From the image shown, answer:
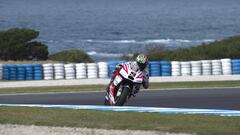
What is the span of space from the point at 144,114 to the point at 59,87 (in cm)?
1407

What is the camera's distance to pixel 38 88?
28.1m

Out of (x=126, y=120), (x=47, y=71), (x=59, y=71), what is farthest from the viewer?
(x=59, y=71)

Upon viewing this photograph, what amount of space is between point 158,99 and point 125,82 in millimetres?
5810

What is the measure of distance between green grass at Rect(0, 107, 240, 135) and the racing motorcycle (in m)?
1.39

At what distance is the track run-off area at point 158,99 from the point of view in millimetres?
19844

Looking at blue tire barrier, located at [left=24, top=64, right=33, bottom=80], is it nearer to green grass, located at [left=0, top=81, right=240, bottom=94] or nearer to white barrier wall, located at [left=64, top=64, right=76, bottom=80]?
white barrier wall, located at [left=64, top=64, right=76, bottom=80]

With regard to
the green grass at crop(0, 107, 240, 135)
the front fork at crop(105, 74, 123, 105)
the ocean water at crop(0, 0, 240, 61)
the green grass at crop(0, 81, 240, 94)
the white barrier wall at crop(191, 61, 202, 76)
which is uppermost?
the green grass at crop(0, 107, 240, 135)

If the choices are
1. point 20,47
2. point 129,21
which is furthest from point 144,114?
point 129,21

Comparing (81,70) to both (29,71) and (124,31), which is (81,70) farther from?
(124,31)

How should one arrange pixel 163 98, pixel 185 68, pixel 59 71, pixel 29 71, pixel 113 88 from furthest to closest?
pixel 185 68
pixel 59 71
pixel 29 71
pixel 163 98
pixel 113 88

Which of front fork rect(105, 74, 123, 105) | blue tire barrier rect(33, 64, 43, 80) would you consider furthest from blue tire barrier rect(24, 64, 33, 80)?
front fork rect(105, 74, 123, 105)

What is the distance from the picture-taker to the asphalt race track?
66.7 feet

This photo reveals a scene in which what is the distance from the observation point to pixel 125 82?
16.4 meters

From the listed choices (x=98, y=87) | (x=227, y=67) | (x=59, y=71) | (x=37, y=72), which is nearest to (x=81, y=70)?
(x=59, y=71)
